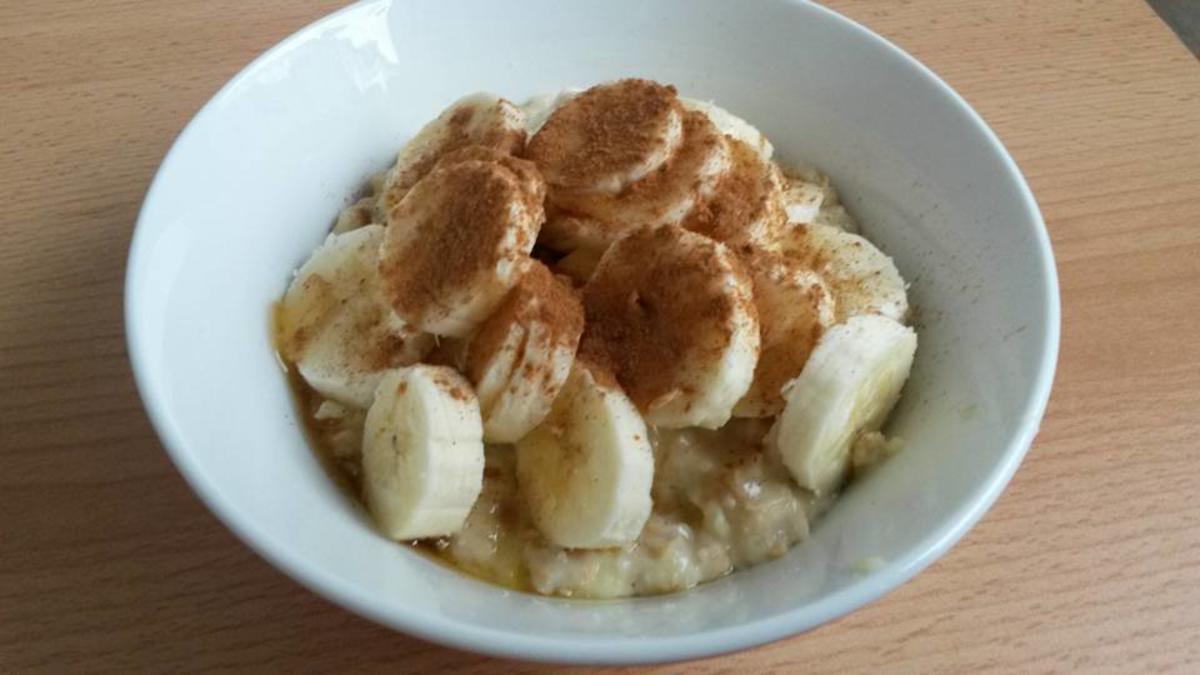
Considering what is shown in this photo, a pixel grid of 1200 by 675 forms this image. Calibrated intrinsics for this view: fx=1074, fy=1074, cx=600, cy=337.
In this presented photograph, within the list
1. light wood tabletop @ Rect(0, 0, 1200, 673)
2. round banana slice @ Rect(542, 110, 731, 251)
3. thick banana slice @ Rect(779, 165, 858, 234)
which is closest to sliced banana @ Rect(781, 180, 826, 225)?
thick banana slice @ Rect(779, 165, 858, 234)

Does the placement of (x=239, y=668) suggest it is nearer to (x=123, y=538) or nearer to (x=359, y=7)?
(x=123, y=538)

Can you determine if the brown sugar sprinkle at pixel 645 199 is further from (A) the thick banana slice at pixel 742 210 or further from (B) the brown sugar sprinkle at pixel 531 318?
(B) the brown sugar sprinkle at pixel 531 318

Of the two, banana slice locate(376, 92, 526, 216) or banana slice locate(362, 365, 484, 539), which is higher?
banana slice locate(376, 92, 526, 216)

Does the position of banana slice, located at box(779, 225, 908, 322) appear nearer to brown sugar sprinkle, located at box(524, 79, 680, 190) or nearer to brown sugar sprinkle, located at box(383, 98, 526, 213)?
brown sugar sprinkle, located at box(524, 79, 680, 190)

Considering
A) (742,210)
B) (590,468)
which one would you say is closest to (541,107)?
(742,210)

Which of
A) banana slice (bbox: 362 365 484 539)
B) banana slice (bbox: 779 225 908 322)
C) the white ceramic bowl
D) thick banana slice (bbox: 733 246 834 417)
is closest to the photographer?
the white ceramic bowl

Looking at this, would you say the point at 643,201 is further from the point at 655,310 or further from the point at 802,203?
the point at 802,203

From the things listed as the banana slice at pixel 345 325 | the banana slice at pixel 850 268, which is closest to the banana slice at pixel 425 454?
the banana slice at pixel 345 325
